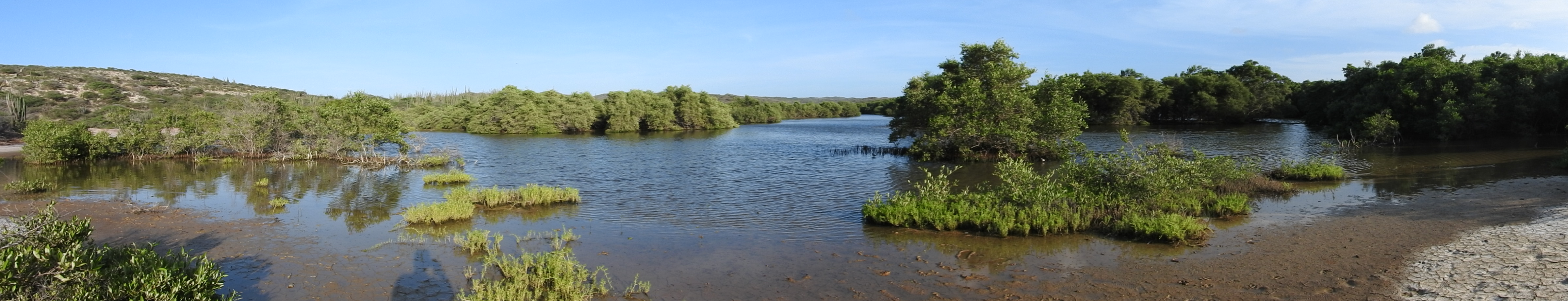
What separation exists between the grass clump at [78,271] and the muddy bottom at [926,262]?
268 centimetres

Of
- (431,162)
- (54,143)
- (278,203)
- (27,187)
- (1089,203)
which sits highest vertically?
(1089,203)

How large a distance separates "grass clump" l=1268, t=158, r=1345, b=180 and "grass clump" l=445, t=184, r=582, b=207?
62.6 feet

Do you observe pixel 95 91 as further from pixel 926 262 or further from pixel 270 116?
pixel 926 262

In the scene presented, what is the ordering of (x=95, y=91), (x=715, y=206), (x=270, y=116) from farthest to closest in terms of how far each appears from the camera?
(x=95, y=91), (x=270, y=116), (x=715, y=206)

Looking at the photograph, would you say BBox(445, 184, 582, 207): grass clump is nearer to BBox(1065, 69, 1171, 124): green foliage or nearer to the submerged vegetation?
the submerged vegetation

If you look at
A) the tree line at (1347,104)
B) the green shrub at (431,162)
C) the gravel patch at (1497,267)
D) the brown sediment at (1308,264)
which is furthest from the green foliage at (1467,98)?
the green shrub at (431,162)

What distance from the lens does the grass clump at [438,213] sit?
14.5 metres

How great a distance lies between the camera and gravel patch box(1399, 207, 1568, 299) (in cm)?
785

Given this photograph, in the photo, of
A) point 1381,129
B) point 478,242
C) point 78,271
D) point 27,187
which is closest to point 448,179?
point 27,187

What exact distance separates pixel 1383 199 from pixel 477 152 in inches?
1472

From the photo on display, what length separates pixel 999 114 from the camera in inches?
1110

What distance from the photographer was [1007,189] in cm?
1411

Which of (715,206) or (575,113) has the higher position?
(575,113)

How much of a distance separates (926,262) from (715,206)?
798cm
